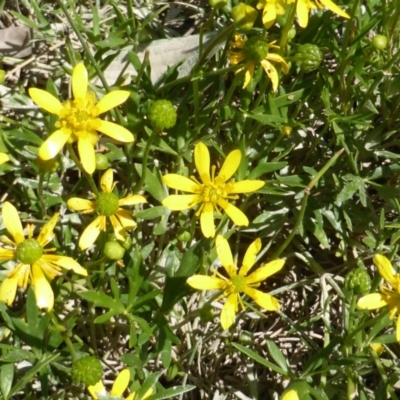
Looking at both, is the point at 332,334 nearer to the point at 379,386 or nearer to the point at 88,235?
the point at 379,386

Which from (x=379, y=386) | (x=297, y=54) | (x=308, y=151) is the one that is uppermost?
(x=297, y=54)

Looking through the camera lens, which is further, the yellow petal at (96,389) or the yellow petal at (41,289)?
the yellow petal at (96,389)

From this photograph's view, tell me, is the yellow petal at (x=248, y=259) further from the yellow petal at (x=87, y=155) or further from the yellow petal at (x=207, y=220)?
the yellow petal at (x=87, y=155)

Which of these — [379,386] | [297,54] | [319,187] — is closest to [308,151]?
[319,187]

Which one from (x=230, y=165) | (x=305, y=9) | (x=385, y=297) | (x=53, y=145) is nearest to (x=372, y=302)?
(x=385, y=297)

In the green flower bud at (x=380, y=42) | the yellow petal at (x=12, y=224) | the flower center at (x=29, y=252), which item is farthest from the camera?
the green flower bud at (x=380, y=42)

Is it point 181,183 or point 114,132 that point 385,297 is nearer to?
point 181,183

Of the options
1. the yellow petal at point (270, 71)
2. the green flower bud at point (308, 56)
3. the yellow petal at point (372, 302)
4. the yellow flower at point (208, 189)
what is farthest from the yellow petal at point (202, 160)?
the yellow petal at point (372, 302)
